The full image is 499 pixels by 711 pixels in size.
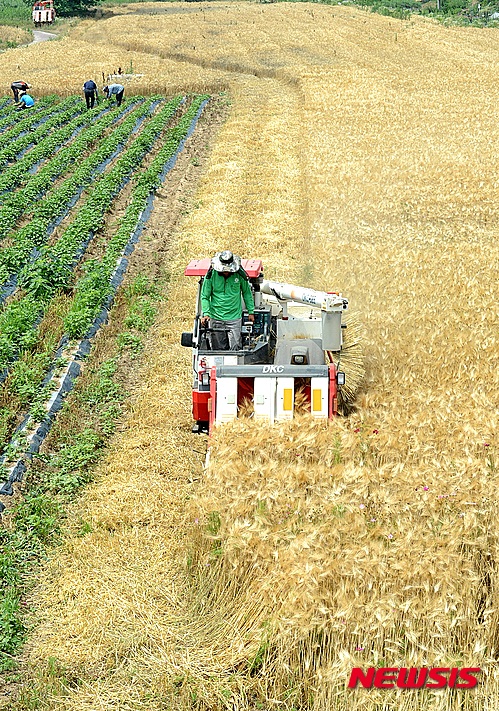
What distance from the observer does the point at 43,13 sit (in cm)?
7306

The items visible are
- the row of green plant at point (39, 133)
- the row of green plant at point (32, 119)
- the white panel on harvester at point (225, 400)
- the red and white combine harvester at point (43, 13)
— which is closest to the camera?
the white panel on harvester at point (225, 400)

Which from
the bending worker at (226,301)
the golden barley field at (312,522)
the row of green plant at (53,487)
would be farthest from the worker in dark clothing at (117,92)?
the bending worker at (226,301)

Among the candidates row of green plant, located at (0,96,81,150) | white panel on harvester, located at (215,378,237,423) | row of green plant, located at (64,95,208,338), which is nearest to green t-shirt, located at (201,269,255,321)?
white panel on harvester, located at (215,378,237,423)

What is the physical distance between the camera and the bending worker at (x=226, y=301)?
33.7 ft

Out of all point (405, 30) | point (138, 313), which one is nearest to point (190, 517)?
point (138, 313)

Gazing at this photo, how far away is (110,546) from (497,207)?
14.8 metres

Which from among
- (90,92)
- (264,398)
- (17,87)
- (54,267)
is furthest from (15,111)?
(264,398)

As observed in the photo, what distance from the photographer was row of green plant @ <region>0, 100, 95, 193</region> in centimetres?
2388

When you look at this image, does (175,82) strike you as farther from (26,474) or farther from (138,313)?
(26,474)

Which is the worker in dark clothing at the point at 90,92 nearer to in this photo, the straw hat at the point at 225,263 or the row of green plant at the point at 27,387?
the row of green plant at the point at 27,387

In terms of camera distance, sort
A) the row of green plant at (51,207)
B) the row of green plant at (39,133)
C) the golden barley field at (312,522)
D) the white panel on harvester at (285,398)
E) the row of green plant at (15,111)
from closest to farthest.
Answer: the golden barley field at (312,522)
the white panel on harvester at (285,398)
the row of green plant at (51,207)
the row of green plant at (39,133)
the row of green plant at (15,111)

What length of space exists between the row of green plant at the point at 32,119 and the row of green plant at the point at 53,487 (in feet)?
63.5

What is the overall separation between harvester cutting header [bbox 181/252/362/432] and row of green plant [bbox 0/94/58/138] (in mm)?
24755

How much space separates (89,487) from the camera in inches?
391
